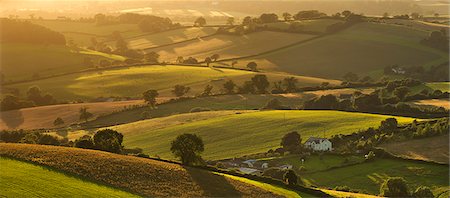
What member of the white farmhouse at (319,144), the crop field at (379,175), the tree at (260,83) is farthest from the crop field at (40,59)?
the crop field at (379,175)

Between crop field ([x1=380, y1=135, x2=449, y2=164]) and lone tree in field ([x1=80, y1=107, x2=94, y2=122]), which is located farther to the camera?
lone tree in field ([x1=80, y1=107, x2=94, y2=122])

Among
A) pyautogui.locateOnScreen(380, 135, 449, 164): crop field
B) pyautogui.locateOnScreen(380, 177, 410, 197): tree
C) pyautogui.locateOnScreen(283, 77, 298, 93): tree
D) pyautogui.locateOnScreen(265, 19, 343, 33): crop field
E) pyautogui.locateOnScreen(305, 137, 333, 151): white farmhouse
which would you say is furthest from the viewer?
pyautogui.locateOnScreen(265, 19, 343, 33): crop field

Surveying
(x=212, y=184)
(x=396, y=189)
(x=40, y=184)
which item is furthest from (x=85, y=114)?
(x=396, y=189)

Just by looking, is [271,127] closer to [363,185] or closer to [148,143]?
[148,143]

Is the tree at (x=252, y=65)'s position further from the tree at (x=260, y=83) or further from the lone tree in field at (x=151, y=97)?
the lone tree in field at (x=151, y=97)

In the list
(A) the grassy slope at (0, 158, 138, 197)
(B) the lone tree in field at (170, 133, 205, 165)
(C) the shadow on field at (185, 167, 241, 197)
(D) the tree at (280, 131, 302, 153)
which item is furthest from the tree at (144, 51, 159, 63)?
(A) the grassy slope at (0, 158, 138, 197)

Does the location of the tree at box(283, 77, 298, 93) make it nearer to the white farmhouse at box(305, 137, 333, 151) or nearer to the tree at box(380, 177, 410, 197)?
the white farmhouse at box(305, 137, 333, 151)

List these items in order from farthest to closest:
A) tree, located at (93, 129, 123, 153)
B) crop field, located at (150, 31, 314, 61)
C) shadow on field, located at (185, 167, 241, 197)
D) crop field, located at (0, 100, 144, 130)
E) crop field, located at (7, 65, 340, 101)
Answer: crop field, located at (150, 31, 314, 61) → crop field, located at (7, 65, 340, 101) → crop field, located at (0, 100, 144, 130) → tree, located at (93, 129, 123, 153) → shadow on field, located at (185, 167, 241, 197)
